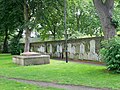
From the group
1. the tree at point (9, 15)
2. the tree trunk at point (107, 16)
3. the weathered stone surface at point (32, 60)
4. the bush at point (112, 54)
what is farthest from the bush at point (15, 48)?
the bush at point (112, 54)

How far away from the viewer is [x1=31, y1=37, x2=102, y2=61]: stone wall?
21.1 m

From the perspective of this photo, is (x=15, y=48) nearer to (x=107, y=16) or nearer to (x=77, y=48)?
(x=77, y=48)

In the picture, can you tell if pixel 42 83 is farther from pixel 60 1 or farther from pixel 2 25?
pixel 2 25

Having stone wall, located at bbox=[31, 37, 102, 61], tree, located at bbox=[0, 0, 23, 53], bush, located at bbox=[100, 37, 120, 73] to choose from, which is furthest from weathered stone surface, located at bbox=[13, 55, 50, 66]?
tree, located at bbox=[0, 0, 23, 53]

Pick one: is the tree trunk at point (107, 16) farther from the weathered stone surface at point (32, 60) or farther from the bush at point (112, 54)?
the weathered stone surface at point (32, 60)

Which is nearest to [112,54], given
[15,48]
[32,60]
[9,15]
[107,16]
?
[107,16]

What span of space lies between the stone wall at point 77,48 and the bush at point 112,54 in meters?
7.51

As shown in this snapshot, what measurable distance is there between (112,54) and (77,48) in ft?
39.0

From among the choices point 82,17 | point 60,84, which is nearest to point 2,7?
point 82,17

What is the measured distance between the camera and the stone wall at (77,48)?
2108cm

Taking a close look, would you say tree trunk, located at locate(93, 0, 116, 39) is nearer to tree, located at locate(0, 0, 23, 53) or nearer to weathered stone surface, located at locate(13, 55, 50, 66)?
weathered stone surface, located at locate(13, 55, 50, 66)

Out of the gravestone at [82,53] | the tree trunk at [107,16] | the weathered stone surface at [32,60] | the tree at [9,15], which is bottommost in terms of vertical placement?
the weathered stone surface at [32,60]

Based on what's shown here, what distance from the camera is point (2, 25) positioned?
32.4 meters

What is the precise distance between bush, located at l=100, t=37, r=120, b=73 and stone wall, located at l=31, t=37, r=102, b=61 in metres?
7.51
